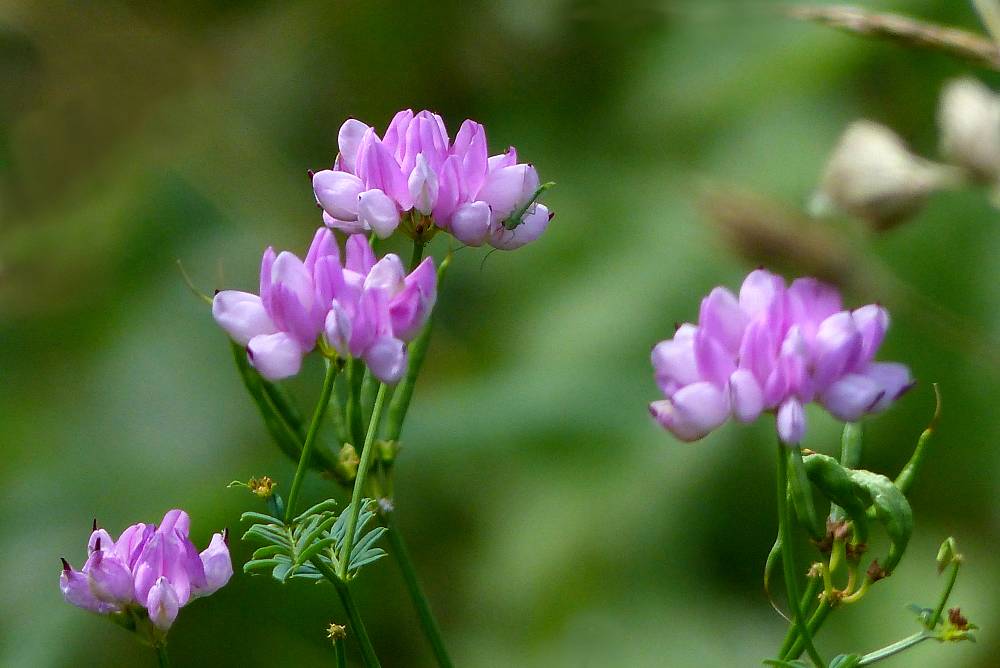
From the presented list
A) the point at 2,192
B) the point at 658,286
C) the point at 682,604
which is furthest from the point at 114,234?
the point at 682,604

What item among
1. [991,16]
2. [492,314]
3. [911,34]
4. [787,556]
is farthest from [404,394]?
[492,314]

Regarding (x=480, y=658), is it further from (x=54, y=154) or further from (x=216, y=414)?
(x=54, y=154)

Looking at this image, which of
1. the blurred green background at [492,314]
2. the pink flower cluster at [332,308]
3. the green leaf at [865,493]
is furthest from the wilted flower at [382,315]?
the blurred green background at [492,314]

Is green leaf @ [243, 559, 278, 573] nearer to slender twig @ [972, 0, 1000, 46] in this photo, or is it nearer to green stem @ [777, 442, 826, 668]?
green stem @ [777, 442, 826, 668]

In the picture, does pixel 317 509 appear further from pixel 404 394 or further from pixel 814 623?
pixel 814 623

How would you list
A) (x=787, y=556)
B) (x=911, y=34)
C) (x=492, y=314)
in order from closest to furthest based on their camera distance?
(x=787, y=556)
(x=911, y=34)
(x=492, y=314)
